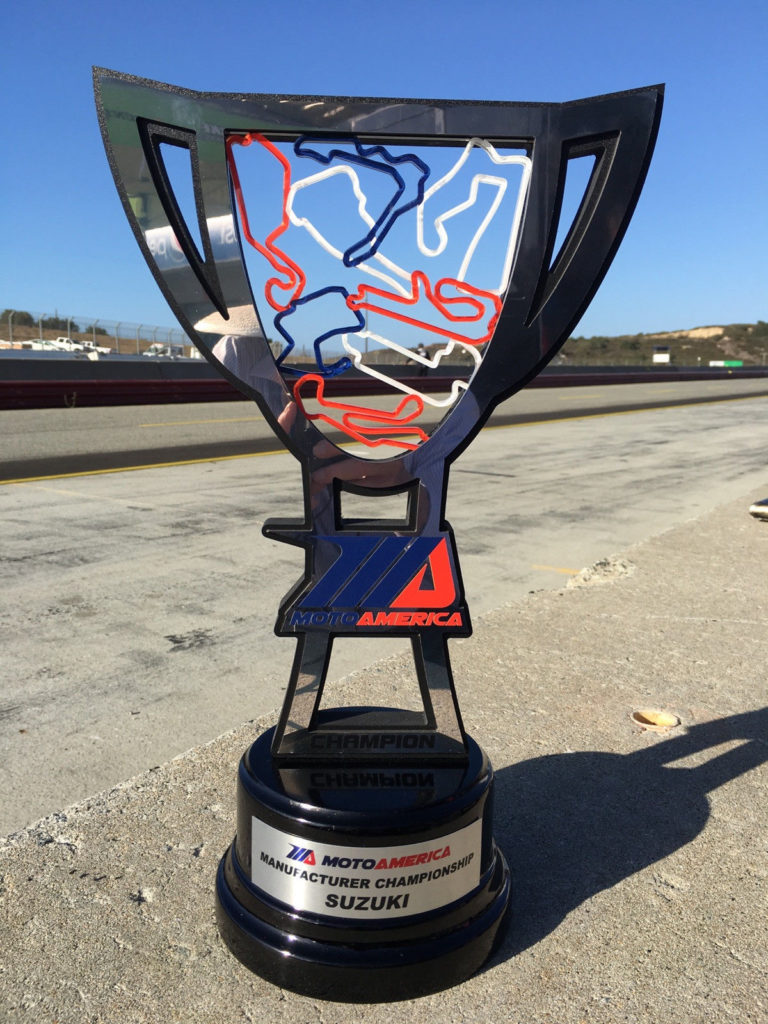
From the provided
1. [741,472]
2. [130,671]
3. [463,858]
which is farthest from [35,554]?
[741,472]

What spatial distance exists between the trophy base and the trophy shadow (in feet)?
0.75

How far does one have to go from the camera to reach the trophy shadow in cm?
269

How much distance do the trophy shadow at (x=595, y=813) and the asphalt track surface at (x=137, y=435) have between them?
27.6 feet

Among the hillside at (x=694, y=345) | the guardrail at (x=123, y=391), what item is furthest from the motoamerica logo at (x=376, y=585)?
the hillside at (x=694, y=345)

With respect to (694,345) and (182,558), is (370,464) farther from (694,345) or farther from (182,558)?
(694,345)

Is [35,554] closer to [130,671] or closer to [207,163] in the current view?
[130,671]

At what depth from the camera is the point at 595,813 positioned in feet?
10.3

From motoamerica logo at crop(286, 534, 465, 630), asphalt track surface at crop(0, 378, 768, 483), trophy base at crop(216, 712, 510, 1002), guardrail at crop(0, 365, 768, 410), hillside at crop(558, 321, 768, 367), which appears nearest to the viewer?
trophy base at crop(216, 712, 510, 1002)

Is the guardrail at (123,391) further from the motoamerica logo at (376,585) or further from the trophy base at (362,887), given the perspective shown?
the trophy base at (362,887)

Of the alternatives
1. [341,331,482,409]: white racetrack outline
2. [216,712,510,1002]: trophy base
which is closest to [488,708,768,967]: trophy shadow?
[216,712,510,1002]: trophy base

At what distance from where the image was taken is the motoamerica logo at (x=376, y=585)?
8.07 feet

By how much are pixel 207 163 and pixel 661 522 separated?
743cm

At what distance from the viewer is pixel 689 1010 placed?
2.20 meters

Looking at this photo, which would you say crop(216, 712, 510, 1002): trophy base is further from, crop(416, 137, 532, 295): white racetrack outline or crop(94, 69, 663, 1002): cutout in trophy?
crop(416, 137, 532, 295): white racetrack outline
